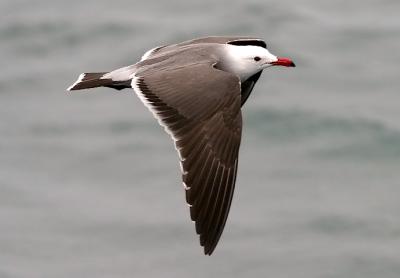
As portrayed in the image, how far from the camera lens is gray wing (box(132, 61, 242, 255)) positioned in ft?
29.2

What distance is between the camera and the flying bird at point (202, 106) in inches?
351

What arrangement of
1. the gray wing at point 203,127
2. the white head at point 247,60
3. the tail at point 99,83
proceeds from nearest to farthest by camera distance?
the gray wing at point 203,127
the tail at point 99,83
the white head at point 247,60

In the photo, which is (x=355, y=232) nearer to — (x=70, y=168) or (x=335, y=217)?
(x=335, y=217)

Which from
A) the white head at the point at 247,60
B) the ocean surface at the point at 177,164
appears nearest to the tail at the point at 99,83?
the white head at the point at 247,60

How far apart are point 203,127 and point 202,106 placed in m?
0.17

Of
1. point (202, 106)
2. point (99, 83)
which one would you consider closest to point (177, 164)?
point (99, 83)

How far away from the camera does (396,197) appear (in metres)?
12.7

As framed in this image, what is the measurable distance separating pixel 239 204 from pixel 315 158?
3.24 feet

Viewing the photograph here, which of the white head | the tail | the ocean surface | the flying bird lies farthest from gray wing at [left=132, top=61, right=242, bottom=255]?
the ocean surface

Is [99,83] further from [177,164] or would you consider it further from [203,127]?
[177,164]

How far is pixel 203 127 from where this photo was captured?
Result: 923 cm

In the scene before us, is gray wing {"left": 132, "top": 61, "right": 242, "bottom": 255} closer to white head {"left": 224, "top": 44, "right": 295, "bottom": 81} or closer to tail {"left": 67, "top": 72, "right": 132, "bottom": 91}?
tail {"left": 67, "top": 72, "right": 132, "bottom": 91}

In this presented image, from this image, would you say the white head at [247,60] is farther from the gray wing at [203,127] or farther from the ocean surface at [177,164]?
the ocean surface at [177,164]

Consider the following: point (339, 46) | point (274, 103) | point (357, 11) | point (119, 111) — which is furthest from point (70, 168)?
point (357, 11)
